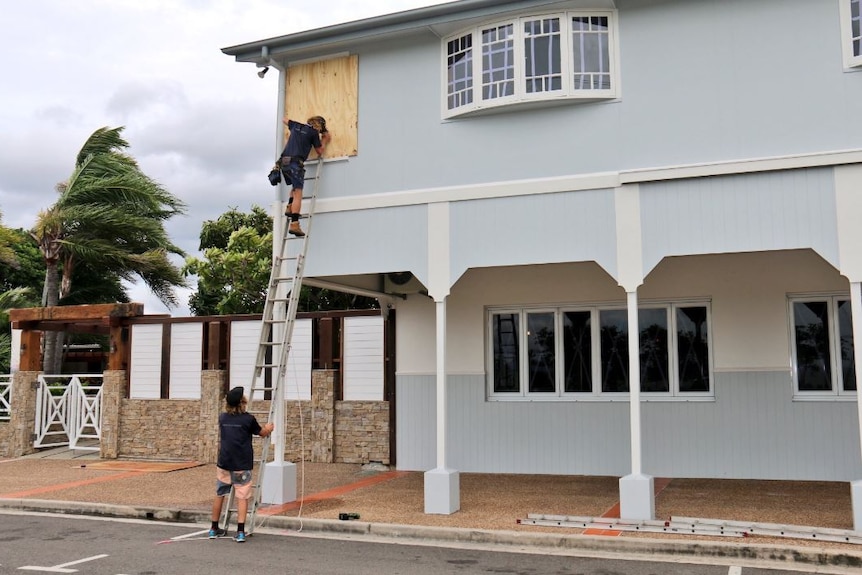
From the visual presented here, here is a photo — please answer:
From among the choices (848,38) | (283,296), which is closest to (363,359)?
(283,296)

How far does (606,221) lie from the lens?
9.70 meters

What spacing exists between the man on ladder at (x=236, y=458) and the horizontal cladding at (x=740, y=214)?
16.3ft

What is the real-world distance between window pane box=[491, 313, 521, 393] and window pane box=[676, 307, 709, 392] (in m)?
2.54

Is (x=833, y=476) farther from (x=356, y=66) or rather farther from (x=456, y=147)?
(x=356, y=66)

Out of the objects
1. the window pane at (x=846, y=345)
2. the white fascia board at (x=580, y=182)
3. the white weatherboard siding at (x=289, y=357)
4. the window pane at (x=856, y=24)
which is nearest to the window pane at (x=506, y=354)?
the white fascia board at (x=580, y=182)

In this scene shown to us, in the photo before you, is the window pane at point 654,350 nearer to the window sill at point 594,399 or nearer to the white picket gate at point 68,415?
the window sill at point 594,399

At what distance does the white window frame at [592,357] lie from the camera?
12.0 metres

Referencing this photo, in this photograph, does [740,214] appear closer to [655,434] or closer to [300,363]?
[655,434]

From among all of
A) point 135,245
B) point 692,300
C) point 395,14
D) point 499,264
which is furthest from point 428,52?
point 135,245

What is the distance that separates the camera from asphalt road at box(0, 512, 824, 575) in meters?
7.32

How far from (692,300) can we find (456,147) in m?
4.32

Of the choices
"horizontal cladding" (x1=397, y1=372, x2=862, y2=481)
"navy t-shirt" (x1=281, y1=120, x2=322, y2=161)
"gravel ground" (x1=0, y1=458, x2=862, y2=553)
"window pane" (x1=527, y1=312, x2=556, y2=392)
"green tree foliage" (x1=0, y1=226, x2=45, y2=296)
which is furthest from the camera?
"green tree foliage" (x1=0, y1=226, x2=45, y2=296)

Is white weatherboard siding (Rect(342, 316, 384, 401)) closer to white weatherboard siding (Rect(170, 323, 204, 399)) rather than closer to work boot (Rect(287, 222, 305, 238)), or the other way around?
white weatherboard siding (Rect(170, 323, 204, 399))

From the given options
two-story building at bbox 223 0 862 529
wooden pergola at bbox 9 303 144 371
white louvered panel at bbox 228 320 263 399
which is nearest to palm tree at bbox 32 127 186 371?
wooden pergola at bbox 9 303 144 371
